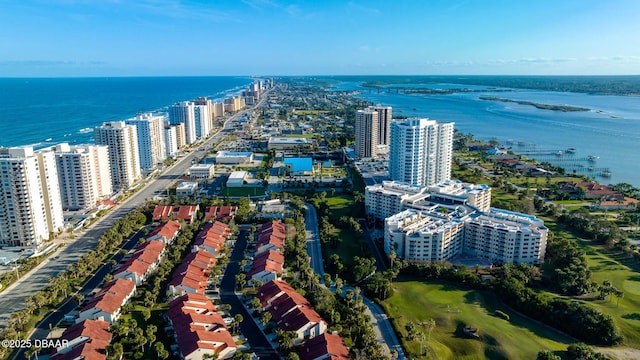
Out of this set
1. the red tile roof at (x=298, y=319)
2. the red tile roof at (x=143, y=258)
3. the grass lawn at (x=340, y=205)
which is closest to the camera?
the red tile roof at (x=298, y=319)

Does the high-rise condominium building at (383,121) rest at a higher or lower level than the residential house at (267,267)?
higher

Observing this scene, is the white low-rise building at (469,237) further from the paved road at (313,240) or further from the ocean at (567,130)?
the ocean at (567,130)

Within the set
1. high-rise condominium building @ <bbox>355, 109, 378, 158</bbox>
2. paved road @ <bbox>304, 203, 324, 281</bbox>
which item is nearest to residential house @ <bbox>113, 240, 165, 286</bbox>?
paved road @ <bbox>304, 203, 324, 281</bbox>

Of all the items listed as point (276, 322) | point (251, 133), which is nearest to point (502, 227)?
point (276, 322)

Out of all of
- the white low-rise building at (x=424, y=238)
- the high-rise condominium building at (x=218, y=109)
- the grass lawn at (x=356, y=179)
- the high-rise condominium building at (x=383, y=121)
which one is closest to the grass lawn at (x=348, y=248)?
the white low-rise building at (x=424, y=238)

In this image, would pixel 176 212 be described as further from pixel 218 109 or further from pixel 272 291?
pixel 218 109

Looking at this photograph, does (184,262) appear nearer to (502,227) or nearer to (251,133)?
(502,227)
